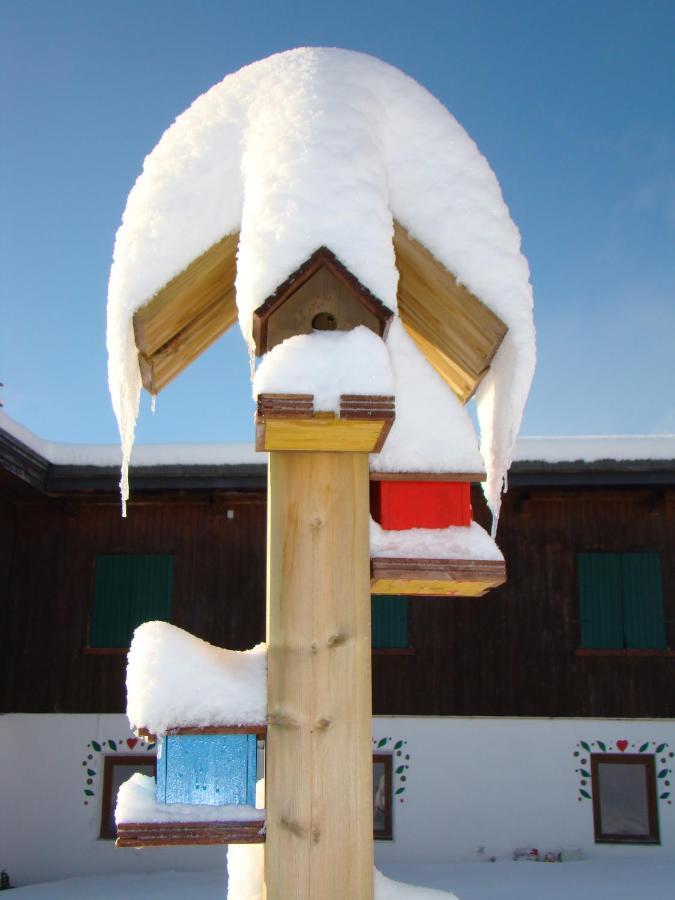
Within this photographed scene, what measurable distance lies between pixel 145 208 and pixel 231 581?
820cm

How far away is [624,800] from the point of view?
50.1 ft

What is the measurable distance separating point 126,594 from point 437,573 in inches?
336

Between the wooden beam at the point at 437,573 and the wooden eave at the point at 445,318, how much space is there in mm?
567

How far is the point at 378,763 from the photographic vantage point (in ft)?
32.2

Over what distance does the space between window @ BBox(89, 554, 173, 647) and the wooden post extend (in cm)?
824

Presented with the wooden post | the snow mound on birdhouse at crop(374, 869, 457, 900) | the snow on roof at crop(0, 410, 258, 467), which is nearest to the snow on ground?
the snow on roof at crop(0, 410, 258, 467)

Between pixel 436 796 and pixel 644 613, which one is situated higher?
pixel 644 613

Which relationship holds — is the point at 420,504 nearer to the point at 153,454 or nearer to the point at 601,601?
the point at 153,454

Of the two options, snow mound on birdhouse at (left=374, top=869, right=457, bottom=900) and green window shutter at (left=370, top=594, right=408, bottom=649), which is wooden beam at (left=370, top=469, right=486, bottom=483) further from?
green window shutter at (left=370, top=594, right=408, bottom=649)

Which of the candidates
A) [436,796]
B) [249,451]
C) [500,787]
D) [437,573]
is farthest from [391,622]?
[437,573]

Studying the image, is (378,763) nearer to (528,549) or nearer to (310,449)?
(528,549)

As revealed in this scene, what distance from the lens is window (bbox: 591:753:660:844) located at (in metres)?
9.34

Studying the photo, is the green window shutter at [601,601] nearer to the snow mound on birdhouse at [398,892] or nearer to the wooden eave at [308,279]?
the snow mound on birdhouse at [398,892]

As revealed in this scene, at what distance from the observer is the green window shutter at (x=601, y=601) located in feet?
31.8
